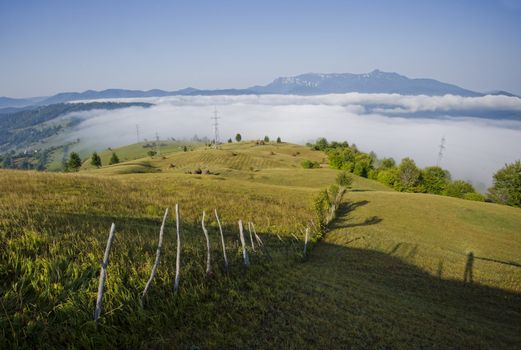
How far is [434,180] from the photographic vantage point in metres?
101

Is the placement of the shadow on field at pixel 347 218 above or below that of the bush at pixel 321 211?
below

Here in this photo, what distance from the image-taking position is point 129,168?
87500 mm

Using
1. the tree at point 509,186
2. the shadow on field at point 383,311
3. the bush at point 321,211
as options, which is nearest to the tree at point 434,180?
the tree at point 509,186

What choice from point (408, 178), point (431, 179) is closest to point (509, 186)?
point (431, 179)

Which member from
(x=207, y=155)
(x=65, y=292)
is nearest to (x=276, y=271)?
(x=65, y=292)

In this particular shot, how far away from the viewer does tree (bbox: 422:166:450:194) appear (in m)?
99.8

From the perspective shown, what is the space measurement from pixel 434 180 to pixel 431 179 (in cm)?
114

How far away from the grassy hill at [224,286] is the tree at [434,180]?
80751mm

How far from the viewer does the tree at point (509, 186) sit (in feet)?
254

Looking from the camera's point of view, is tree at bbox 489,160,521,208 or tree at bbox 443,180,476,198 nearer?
tree at bbox 489,160,521,208

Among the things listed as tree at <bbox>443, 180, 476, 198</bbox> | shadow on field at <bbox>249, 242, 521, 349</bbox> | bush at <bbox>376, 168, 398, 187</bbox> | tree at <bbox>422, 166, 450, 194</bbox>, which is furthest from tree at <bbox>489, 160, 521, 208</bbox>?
shadow on field at <bbox>249, 242, 521, 349</bbox>

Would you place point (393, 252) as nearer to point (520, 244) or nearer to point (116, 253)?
point (520, 244)

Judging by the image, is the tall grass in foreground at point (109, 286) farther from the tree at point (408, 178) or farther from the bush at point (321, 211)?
the tree at point (408, 178)

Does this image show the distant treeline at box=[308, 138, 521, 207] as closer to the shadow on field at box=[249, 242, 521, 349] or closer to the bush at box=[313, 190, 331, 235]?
the bush at box=[313, 190, 331, 235]
